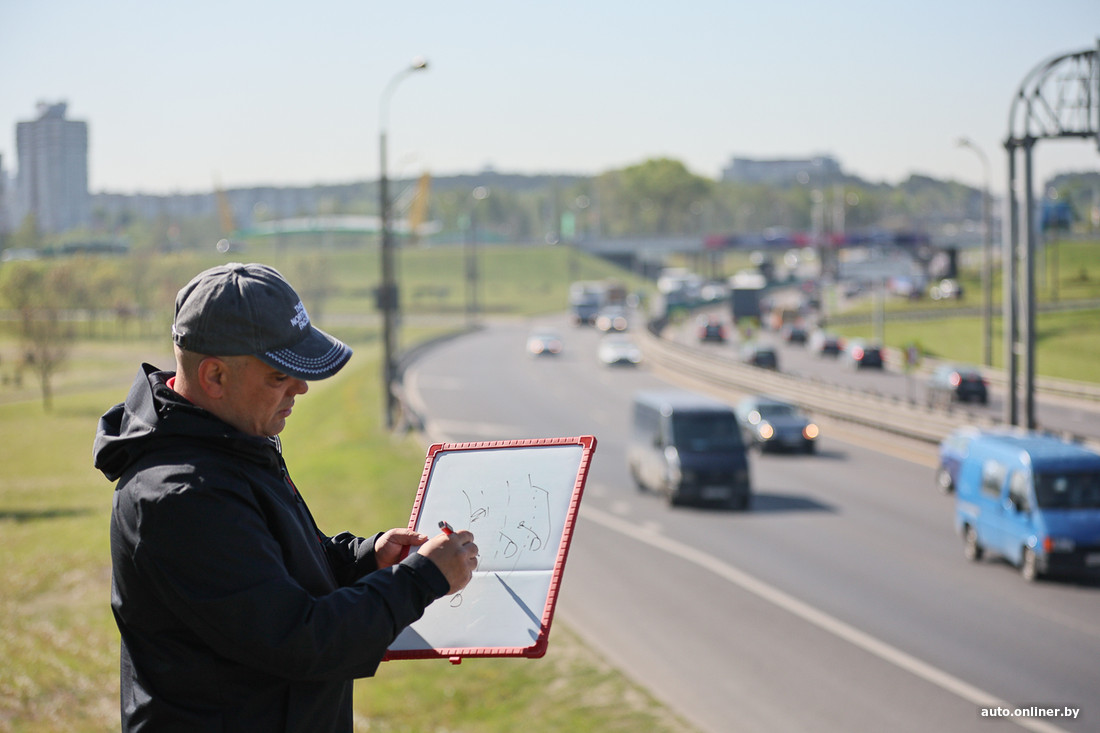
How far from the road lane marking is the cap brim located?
11.4 meters

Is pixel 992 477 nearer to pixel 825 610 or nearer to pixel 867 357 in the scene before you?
pixel 825 610

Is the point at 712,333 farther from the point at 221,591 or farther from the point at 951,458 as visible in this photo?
the point at 221,591

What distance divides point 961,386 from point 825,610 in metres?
24.9

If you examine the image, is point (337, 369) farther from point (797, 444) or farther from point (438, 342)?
point (438, 342)

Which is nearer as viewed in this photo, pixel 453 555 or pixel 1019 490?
pixel 453 555

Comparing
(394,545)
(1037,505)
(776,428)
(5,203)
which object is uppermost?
(5,203)

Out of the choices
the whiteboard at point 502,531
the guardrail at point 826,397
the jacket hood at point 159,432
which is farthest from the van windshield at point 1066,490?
the jacket hood at point 159,432

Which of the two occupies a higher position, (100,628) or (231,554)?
(231,554)

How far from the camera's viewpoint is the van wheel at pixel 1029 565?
18.7 meters

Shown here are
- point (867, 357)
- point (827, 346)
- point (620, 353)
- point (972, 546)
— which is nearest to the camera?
point (972, 546)

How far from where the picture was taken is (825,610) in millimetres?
17484

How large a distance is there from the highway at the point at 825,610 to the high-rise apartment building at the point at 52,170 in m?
9.44

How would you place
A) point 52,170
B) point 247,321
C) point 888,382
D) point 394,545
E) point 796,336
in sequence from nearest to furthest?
point 247,321
point 394,545
point 52,170
point 888,382
point 796,336

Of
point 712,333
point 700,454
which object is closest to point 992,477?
point 700,454
